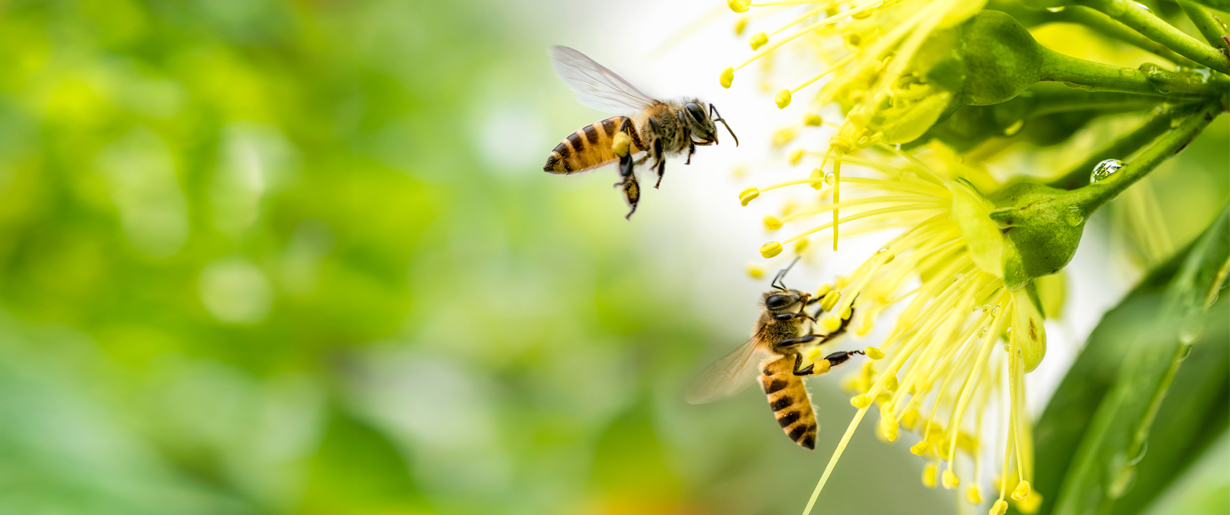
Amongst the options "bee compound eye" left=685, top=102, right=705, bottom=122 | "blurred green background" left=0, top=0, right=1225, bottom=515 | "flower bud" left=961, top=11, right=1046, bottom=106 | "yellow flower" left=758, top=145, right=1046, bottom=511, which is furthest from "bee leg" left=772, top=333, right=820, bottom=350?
"blurred green background" left=0, top=0, right=1225, bottom=515

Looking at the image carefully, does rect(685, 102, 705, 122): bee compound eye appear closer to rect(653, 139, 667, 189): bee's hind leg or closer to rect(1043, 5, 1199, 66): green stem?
rect(653, 139, 667, 189): bee's hind leg

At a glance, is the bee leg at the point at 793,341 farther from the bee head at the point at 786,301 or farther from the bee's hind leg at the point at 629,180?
the bee's hind leg at the point at 629,180

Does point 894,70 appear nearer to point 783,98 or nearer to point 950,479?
point 783,98

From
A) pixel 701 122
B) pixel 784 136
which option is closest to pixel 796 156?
pixel 784 136

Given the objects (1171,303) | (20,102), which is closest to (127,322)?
(20,102)

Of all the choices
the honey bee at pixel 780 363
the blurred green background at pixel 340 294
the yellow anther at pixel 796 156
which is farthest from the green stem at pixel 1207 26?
the blurred green background at pixel 340 294

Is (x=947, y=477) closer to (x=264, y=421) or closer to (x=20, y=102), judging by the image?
(x=264, y=421)
